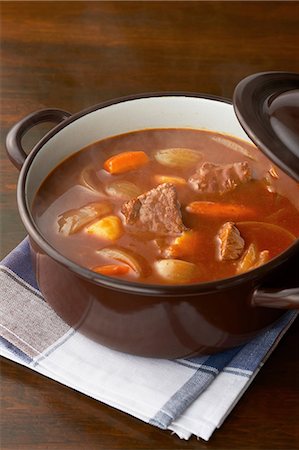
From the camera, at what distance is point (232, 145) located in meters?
2.46

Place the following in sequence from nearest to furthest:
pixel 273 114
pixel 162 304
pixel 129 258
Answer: pixel 162 304
pixel 273 114
pixel 129 258

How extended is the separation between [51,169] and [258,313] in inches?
29.1

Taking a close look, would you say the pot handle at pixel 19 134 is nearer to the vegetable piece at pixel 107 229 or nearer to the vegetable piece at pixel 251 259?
the vegetable piece at pixel 107 229

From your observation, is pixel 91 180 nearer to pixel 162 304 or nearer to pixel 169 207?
pixel 169 207

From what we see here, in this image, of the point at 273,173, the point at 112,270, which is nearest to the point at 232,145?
the point at 273,173

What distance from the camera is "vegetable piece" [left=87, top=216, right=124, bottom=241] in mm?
2084

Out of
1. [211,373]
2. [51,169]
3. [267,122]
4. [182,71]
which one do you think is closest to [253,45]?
[182,71]

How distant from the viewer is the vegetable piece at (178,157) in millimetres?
2361

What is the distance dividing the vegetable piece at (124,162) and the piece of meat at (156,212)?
0.19m

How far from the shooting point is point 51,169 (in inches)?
91.5

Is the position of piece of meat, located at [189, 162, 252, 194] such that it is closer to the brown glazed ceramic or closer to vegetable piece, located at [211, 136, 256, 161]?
vegetable piece, located at [211, 136, 256, 161]

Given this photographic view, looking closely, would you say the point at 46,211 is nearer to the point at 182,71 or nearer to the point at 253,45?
the point at 182,71

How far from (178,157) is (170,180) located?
11cm

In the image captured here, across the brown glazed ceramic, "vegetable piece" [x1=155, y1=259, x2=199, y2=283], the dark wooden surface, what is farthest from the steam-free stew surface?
the dark wooden surface
